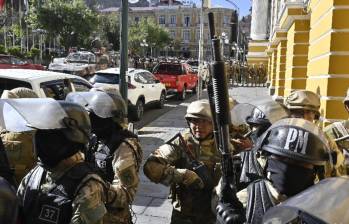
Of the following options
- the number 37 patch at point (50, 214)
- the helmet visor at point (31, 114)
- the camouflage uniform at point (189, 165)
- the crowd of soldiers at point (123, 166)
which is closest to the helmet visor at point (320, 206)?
the crowd of soldiers at point (123, 166)

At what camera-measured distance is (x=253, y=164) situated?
2.75 m

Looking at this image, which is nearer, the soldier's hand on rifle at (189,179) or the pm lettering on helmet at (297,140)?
the pm lettering on helmet at (297,140)

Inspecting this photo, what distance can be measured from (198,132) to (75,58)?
67.7 feet

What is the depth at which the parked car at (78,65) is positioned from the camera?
744 inches

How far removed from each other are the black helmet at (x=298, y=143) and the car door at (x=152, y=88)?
12319 mm

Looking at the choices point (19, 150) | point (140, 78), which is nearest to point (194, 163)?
point (19, 150)

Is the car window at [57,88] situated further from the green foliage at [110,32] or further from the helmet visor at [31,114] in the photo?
the green foliage at [110,32]

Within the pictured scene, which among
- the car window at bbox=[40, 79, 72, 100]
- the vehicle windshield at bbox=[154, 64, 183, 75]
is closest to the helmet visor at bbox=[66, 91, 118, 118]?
the car window at bbox=[40, 79, 72, 100]

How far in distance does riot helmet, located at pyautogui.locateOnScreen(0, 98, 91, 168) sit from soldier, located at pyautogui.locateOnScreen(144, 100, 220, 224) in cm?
88

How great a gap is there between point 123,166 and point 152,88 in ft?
39.6

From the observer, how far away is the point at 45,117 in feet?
6.75

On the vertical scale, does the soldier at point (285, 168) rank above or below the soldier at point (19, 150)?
above

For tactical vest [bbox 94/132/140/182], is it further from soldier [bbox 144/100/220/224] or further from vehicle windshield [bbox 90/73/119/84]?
vehicle windshield [bbox 90/73/119/84]

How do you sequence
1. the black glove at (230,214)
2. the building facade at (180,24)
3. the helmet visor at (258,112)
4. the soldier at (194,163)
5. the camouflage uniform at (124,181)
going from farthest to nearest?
the building facade at (180,24)
the helmet visor at (258,112)
the soldier at (194,163)
the camouflage uniform at (124,181)
the black glove at (230,214)
